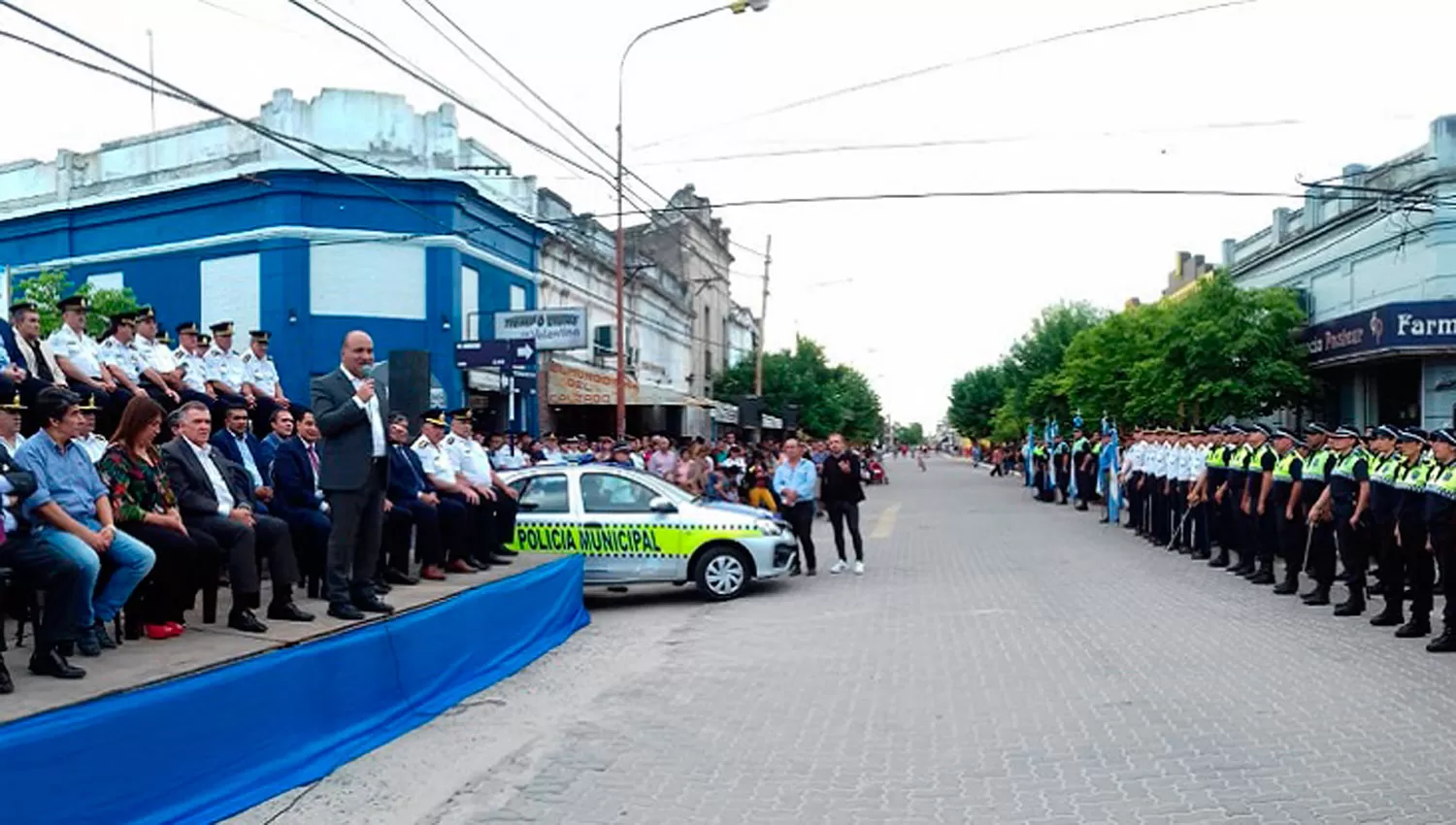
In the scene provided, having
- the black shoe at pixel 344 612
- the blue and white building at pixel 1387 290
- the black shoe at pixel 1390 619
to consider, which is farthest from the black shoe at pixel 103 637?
the blue and white building at pixel 1387 290

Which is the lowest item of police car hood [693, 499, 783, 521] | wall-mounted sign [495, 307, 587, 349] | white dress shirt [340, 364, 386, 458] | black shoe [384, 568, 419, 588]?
black shoe [384, 568, 419, 588]

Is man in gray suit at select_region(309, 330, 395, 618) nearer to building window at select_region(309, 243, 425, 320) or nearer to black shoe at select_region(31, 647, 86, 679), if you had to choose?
black shoe at select_region(31, 647, 86, 679)

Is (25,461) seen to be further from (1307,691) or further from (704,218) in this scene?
(704,218)

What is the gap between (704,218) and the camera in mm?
56094

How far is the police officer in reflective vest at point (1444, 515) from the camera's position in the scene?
1029 centimetres

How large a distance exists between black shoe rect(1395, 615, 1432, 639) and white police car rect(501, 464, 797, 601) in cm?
660

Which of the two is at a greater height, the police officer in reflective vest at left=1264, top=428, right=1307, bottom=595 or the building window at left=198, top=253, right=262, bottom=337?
the building window at left=198, top=253, right=262, bottom=337

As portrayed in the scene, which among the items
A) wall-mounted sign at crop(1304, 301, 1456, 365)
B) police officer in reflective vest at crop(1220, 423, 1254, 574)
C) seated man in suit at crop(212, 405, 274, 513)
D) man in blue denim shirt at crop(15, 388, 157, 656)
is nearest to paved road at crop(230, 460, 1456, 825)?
man in blue denim shirt at crop(15, 388, 157, 656)

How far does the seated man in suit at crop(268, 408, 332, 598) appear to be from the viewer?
31.8ft

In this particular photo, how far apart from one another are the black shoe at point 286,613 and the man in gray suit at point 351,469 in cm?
20

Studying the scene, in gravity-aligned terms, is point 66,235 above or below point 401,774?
above

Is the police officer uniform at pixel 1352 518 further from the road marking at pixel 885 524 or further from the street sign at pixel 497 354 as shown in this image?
the street sign at pixel 497 354

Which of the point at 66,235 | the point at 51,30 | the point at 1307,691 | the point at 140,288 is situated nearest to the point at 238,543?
the point at 51,30

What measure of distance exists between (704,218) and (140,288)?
30.6 meters
